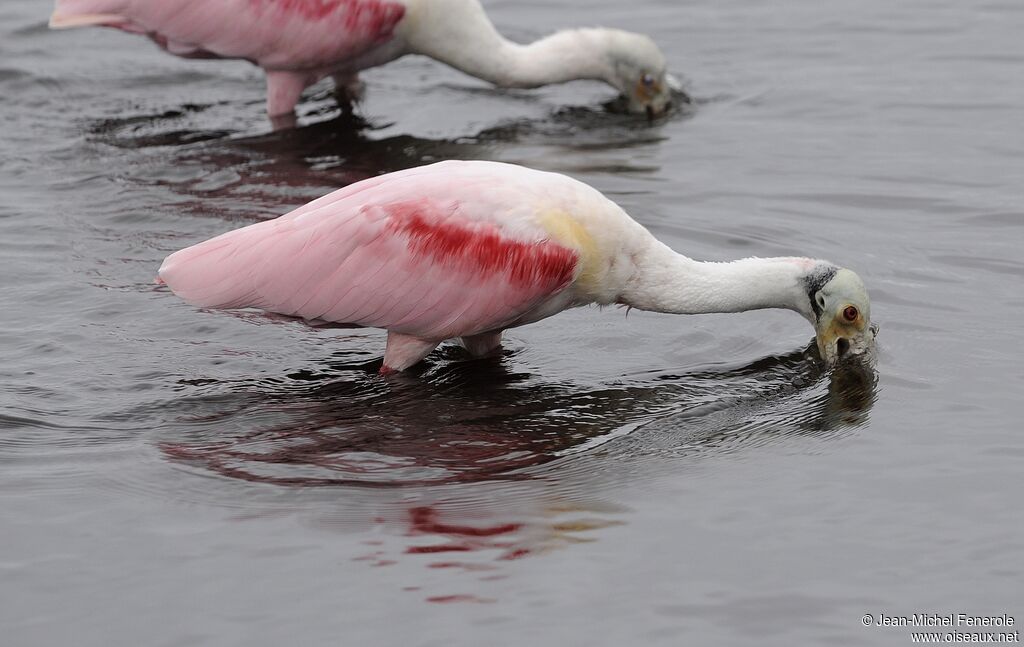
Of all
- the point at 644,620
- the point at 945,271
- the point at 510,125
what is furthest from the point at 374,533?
the point at 510,125

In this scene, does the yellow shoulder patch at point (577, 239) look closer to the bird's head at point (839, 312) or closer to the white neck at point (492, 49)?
the bird's head at point (839, 312)

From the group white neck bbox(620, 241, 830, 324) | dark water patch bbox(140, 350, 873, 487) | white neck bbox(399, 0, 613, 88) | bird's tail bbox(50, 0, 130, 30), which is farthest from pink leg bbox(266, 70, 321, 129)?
white neck bbox(620, 241, 830, 324)

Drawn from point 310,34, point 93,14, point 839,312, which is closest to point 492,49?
point 310,34

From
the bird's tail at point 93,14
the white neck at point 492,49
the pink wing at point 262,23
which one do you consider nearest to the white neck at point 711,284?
the pink wing at point 262,23

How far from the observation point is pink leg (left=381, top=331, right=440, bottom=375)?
936 cm

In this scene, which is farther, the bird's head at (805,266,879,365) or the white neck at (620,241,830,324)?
the bird's head at (805,266,879,365)

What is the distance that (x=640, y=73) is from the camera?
604 inches

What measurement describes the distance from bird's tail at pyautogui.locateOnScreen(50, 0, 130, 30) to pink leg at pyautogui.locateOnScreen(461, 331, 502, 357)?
5611 millimetres

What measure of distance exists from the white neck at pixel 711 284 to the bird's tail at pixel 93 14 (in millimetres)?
6412

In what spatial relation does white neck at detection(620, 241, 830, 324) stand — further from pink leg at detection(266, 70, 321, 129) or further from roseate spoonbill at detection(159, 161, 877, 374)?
pink leg at detection(266, 70, 321, 129)

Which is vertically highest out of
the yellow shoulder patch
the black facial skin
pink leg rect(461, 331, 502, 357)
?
the yellow shoulder patch

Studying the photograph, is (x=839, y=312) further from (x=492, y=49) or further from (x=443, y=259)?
(x=492, y=49)

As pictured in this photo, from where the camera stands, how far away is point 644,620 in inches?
264

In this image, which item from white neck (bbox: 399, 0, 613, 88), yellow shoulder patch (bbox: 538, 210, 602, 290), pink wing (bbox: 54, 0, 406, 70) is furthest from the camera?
white neck (bbox: 399, 0, 613, 88)
